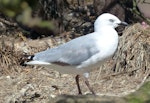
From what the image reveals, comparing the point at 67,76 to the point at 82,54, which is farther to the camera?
the point at 67,76

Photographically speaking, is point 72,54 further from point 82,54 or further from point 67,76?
point 67,76

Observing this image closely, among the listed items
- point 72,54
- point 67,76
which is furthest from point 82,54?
point 67,76

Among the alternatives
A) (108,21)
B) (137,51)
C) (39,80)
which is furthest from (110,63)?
(108,21)

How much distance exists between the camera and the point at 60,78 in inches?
234

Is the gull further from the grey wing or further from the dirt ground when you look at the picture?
the dirt ground

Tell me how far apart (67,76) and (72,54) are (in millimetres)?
1703

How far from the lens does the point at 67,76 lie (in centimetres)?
604

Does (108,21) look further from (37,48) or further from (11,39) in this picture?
(11,39)

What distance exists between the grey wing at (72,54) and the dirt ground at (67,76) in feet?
2.95

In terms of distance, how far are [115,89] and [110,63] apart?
72cm

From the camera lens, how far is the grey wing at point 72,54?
169 inches

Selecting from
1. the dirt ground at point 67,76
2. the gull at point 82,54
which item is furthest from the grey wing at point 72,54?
the dirt ground at point 67,76

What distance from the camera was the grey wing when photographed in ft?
14.1

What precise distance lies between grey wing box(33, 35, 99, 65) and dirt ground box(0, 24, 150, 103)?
900mm
